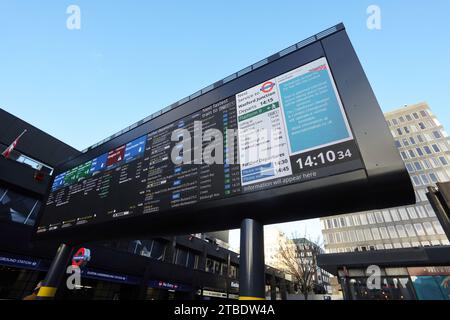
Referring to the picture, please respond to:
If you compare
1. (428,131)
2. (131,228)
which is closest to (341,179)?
(131,228)

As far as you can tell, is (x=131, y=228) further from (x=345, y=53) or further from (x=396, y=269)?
(x=396, y=269)

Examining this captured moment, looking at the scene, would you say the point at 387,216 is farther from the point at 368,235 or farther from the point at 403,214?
the point at 368,235

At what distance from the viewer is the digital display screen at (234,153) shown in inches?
104

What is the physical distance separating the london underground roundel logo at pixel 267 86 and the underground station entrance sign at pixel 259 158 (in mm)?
18

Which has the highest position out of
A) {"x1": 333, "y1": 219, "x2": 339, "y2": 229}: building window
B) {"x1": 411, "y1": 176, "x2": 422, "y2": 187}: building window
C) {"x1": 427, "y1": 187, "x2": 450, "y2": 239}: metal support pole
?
{"x1": 411, "y1": 176, "x2": 422, "y2": 187}: building window

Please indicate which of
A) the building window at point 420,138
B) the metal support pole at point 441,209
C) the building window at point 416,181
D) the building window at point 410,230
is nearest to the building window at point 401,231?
the building window at point 410,230

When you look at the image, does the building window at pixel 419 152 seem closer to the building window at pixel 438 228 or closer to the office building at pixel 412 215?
the office building at pixel 412 215

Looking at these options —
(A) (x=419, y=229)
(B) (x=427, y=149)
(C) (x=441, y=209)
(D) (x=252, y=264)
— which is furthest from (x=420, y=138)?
(D) (x=252, y=264)

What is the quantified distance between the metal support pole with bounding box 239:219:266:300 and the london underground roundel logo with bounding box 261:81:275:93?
6.58ft

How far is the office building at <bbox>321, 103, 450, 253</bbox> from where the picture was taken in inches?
1569

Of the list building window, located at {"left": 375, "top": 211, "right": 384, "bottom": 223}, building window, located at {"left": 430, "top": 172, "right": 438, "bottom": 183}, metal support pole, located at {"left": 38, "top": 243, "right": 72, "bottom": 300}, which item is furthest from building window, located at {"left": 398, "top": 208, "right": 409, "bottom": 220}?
metal support pole, located at {"left": 38, "top": 243, "right": 72, "bottom": 300}

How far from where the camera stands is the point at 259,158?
9.70 ft

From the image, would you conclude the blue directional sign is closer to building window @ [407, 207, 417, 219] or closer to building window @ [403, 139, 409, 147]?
building window @ [407, 207, 417, 219]
